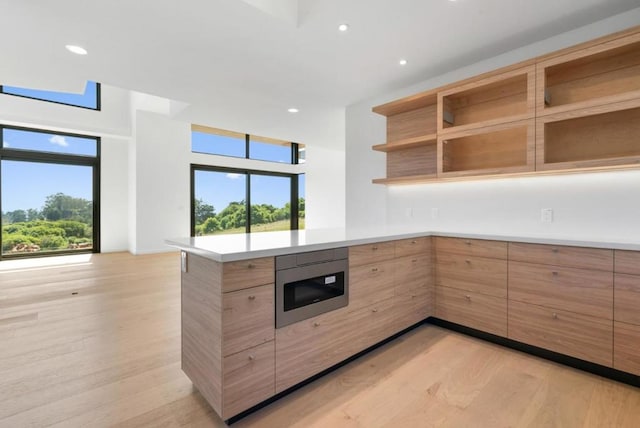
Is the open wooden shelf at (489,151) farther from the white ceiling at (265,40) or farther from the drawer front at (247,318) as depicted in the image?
the drawer front at (247,318)

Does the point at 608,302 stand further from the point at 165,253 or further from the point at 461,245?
the point at 165,253

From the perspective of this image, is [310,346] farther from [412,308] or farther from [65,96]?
[65,96]

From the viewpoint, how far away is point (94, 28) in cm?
249

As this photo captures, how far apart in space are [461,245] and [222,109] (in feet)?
12.8

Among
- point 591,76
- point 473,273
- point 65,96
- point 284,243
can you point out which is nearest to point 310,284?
point 284,243

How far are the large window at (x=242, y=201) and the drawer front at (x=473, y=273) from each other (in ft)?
20.4

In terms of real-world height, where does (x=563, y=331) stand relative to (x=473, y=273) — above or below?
below

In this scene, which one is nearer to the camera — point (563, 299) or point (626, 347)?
point (626, 347)

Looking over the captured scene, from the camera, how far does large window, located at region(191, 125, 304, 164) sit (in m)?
7.44

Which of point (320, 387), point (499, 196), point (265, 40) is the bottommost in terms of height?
point (320, 387)

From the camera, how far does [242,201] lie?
8062mm

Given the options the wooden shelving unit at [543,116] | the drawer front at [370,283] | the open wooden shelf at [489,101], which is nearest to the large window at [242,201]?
the wooden shelving unit at [543,116]

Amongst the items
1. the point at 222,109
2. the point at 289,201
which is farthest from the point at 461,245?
the point at 289,201

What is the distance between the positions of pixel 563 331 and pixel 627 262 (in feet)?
1.95
